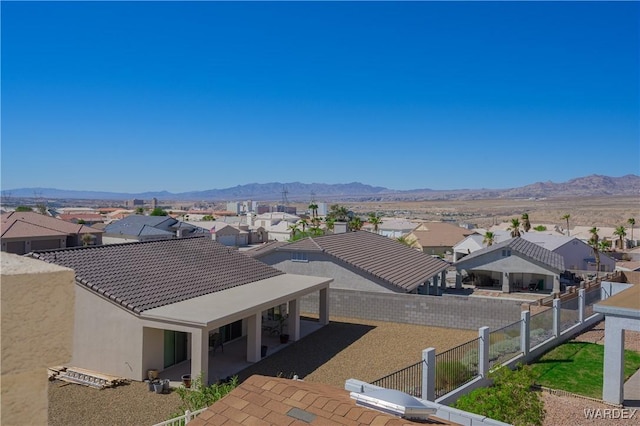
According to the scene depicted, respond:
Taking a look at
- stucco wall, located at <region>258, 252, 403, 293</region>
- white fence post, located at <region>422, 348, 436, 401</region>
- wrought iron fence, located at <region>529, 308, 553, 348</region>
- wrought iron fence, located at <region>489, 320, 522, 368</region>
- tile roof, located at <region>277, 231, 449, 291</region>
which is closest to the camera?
white fence post, located at <region>422, 348, 436, 401</region>

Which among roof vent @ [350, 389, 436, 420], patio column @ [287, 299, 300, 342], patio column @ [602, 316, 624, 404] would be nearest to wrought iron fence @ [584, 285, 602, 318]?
patio column @ [602, 316, 624, 404]

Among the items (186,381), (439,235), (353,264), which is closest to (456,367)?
(186,381)

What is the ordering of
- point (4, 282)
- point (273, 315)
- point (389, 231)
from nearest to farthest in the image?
1. point (4, 282)
2. point (273, 315)
3. point (389, 231)

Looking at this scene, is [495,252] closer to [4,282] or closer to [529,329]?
[529,329]

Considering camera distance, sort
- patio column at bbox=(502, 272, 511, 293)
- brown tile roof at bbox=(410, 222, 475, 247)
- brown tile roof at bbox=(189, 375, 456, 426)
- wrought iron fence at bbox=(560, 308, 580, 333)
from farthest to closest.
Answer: brown tile roof at bbox=(410, 222, 475, 247), patio column at bbox=(502, 272, 511, 293), wrought iron fence at bbox=(560, 308, 580, 333), brown tile roof at bbox=(189, 375, 456, 426)

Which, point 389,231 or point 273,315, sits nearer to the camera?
point 273,315

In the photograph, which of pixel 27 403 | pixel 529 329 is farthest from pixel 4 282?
pixel 529 329

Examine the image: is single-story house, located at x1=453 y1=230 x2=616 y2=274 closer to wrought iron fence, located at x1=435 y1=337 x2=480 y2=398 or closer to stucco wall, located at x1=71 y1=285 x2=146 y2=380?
wrought iron fence, located at x1=435 y1=337 x2=480 y2=398

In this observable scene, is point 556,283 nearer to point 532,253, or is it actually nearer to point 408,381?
point 532,253
